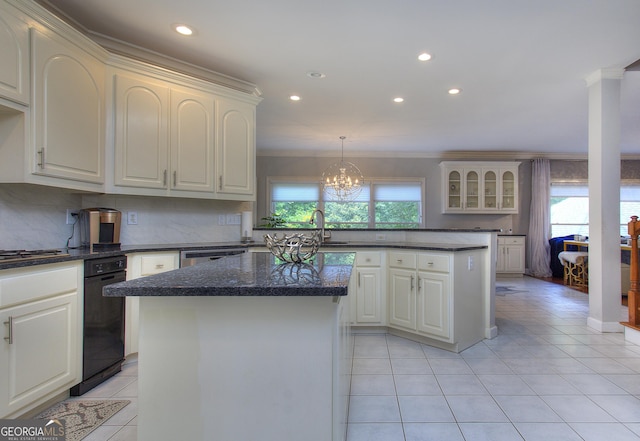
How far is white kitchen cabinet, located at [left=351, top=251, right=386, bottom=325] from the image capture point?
10.4ft

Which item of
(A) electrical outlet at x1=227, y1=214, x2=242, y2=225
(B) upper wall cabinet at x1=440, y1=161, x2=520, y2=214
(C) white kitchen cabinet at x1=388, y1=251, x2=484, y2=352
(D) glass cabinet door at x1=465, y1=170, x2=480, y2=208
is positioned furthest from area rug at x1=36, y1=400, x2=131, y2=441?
(D) glass cabinet door at x1=465, y1=170, x2=480, y2=208

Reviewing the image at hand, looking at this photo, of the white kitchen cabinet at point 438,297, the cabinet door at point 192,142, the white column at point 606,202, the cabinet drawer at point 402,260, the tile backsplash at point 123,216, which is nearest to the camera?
the tile backsplash at point 123,216

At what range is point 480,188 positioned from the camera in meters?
6.69

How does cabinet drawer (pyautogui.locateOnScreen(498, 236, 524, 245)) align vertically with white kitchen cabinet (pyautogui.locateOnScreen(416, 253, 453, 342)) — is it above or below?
above

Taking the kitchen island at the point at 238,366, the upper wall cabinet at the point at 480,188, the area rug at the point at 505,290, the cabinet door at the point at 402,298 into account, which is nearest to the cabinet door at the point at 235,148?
the cabinet door at the point at 402,298

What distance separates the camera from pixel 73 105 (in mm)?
2223

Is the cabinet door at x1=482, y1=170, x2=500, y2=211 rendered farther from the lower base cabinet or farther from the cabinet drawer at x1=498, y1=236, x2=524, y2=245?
the lower base cabinet

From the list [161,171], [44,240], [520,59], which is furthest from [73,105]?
[520,59]

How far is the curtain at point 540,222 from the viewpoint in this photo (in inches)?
265

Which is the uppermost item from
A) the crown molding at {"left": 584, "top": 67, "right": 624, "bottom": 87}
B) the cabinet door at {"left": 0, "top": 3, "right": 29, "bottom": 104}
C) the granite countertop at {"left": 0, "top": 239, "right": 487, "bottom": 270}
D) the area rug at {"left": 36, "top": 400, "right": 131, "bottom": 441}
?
the crown molding at {"left": 584, "top": 67, "right": 624, "bottom": 87}

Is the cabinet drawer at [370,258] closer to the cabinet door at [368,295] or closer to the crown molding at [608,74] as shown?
the cabinet door at [368,295]

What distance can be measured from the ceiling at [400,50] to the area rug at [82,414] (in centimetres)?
255

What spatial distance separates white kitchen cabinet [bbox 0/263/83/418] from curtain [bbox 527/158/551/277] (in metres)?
7.61

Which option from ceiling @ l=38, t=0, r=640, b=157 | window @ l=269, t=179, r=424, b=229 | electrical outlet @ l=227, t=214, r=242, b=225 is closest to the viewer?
ceiling @ l=38, t=0, r=640, b=157
